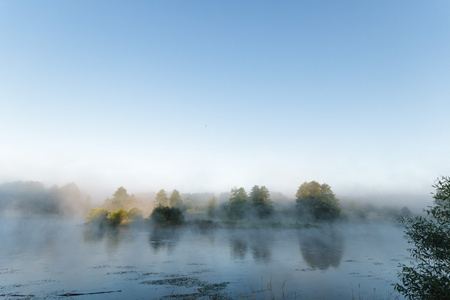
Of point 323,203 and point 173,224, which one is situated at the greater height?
point 323,203

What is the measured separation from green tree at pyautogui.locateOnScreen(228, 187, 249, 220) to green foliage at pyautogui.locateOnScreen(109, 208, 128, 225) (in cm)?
4469

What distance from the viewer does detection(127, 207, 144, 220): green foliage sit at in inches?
3991

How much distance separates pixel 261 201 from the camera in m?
111

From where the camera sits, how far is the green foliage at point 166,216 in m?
101

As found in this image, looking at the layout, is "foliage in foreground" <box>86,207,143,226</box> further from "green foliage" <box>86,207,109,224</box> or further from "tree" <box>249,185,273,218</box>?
"tree" <box>249,185,273,218</box>

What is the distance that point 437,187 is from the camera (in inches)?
528

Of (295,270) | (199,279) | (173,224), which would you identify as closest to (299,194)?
(173,224)

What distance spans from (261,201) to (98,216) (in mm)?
67670

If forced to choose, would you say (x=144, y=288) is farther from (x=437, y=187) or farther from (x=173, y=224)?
(x=173, y=224)

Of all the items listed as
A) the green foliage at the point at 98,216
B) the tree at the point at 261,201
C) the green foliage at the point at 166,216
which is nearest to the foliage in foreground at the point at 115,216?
the green foliage at the point at 98,216

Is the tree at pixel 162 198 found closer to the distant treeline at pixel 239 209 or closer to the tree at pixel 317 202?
the distant treeline at pixel 239 209

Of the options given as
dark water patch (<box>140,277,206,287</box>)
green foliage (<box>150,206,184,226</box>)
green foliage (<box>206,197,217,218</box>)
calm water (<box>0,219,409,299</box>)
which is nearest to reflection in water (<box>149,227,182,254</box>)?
green foliage (<box>150,206,184,226</box>)

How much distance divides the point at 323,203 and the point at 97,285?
3803 inches

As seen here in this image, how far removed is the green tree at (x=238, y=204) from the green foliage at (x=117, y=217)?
147 feet
